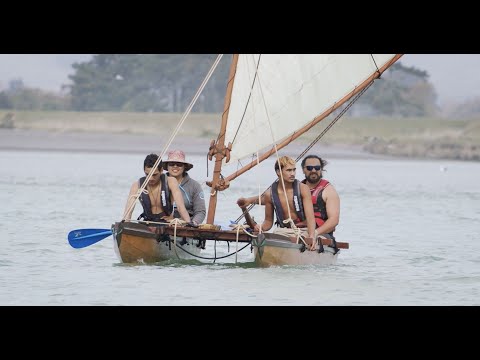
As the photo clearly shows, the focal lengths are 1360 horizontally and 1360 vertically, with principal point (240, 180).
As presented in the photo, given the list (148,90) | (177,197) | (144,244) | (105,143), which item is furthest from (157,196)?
(148,90)

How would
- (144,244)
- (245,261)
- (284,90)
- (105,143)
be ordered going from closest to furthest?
(144,244)
(245,261)
(284,90)
(105,143)

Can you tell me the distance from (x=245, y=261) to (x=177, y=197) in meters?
2.10

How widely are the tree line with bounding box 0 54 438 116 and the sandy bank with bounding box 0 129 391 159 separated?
18.0 m

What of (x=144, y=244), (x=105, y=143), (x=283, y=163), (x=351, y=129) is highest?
(x=351, y=129)

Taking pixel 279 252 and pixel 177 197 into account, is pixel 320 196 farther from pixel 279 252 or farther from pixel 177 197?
pixel 177 197

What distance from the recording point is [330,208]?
15609 millimetres

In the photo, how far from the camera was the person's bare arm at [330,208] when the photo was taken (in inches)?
615

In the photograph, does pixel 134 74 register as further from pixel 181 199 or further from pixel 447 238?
pixel 181 199

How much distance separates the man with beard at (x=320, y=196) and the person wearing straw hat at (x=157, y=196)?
84cm

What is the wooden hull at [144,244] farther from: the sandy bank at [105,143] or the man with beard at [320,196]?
the sandy bank at [105,143]

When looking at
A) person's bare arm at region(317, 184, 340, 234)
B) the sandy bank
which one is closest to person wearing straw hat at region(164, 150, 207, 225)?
person's bare arm at region(317, 184, 340, 234)

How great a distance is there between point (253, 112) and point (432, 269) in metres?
3.19

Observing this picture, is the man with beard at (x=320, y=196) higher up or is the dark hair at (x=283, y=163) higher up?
the dark hair at (x=283, y=163)

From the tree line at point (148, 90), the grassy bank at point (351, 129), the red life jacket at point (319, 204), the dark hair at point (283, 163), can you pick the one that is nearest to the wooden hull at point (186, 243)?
the red life jacket at point (319, 204)
